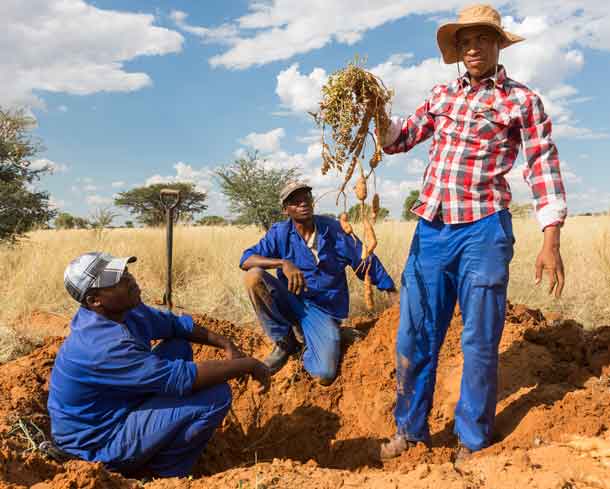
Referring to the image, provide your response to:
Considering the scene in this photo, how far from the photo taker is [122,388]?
2.67 metres

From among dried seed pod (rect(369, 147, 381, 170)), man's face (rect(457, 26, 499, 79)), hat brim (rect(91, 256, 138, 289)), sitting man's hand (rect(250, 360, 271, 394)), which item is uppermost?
man's face (rect(457, 26, 499, 79))

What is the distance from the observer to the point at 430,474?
223 centimetres

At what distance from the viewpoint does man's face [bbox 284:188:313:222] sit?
14.3 feet

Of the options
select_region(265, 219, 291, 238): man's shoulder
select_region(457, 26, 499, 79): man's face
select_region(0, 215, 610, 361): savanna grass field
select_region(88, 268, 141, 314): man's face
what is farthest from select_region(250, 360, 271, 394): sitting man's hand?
select_region(0, 215, 610, 361): savanna grass field

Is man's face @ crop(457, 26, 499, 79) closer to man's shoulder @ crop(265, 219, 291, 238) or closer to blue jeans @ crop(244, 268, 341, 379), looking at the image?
man's shoulder @ crop(265, 219, 291, 238)

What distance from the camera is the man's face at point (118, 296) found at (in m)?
2.69

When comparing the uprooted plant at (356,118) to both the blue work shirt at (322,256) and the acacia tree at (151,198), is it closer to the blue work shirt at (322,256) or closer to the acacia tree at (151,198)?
the blue work shirt at (322,256)

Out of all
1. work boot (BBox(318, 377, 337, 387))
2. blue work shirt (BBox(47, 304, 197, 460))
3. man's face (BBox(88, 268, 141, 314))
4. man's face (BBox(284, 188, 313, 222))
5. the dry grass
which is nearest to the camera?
blue work shirt (BBox(47, 304, 197, 460))

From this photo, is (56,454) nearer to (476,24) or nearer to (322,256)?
(322,256)

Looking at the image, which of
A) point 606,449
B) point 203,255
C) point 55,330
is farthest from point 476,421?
point 203,255

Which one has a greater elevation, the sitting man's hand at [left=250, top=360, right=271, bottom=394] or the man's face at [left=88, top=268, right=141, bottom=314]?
the man's face at [left=88, top=268, right=141, bottom=314]

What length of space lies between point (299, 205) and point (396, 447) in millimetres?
2017

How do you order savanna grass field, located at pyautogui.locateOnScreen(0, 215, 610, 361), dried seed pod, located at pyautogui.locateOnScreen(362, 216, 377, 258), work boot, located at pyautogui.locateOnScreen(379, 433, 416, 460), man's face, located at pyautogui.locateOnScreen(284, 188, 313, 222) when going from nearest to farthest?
dried seed pod, located at pyautogui.locateOnScreen(362, 216, 377, 258), work boot, located at pyautogui.locateOnScreen(379, 433, 416, 460), man's face, located at pyautogui.locateOnScreen(284, 188, 313, 222), savanna grass field, located at pyautogui.locateOnScreen(0, 215, 610, 361)

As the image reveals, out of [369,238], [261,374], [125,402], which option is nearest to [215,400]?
[261,374]
